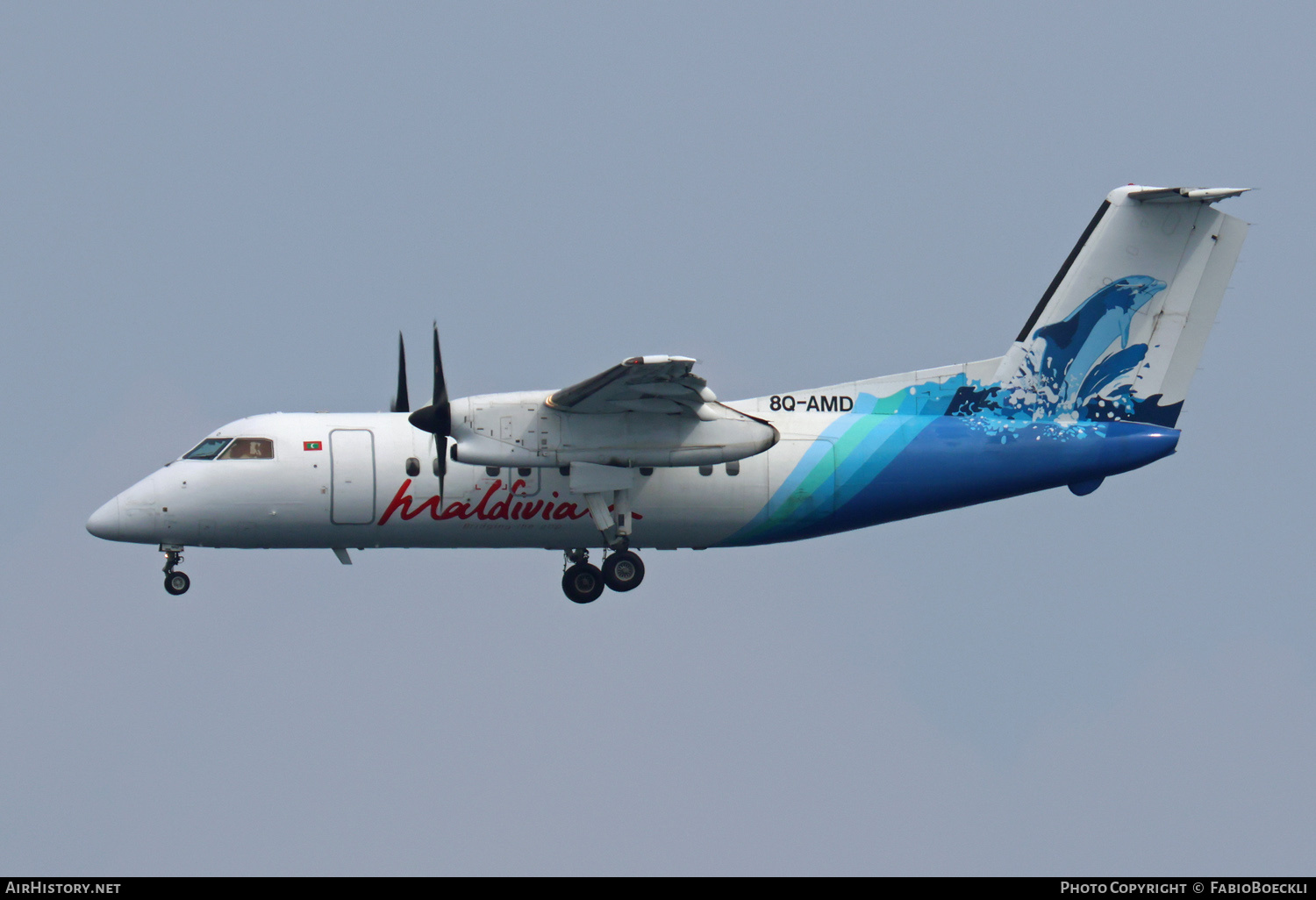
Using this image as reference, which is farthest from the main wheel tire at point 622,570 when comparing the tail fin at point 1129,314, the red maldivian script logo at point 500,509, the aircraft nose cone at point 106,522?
the aircraft nose cone at point 106,522

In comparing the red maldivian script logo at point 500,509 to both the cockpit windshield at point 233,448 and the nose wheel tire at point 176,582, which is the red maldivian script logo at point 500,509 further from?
the nose wheel tire at point 176,582

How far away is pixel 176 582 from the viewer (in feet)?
88.7

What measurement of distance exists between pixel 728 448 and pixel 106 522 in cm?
854

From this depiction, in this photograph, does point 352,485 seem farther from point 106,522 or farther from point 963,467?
point 963,467

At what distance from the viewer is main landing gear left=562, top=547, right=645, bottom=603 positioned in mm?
27203

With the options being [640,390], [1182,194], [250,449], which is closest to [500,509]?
[640,390]

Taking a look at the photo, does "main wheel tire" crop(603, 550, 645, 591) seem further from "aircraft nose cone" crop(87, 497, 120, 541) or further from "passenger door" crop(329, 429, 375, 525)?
"aircraft nose cone" crop(87, 497, 120, 541)

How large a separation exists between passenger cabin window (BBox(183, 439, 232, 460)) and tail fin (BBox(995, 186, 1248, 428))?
36.1 ft

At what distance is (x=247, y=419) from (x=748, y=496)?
7.03 meters

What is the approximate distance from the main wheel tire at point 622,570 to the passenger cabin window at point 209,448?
5.51 meters

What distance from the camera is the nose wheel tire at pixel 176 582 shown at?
2702cm

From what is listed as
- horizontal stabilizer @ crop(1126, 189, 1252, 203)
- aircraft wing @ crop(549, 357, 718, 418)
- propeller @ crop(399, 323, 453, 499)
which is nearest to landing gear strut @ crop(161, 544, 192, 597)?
propeller @ crop(399, 323, 453, 499)

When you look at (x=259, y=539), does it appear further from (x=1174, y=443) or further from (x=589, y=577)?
(x=1174, y=443)
